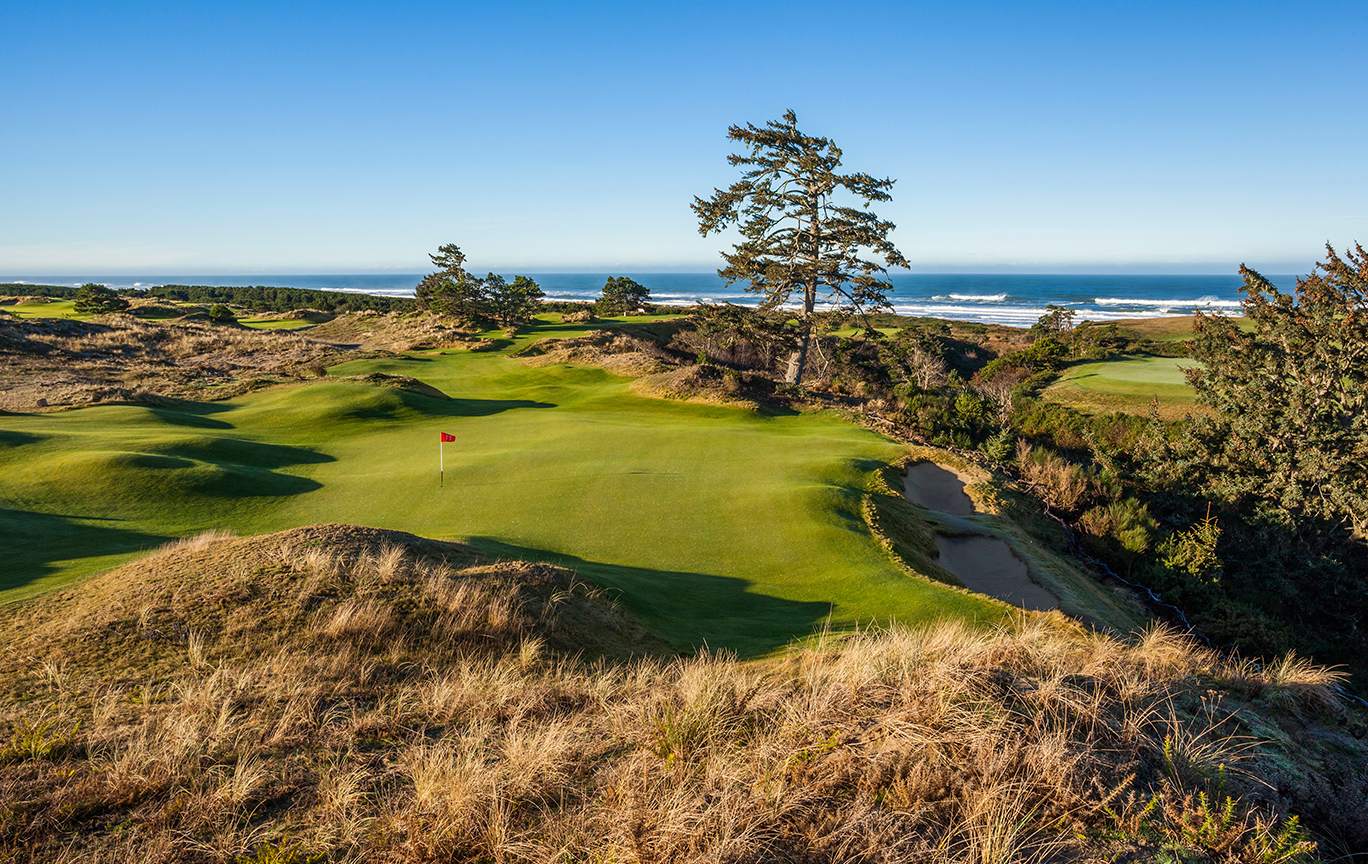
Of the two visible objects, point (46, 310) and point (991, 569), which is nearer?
point (991, 569)

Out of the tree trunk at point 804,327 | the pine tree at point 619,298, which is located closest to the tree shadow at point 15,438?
the tree trunk at point 804,327

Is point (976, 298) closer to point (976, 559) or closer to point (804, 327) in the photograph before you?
point (804, 327)

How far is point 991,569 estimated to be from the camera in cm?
1179

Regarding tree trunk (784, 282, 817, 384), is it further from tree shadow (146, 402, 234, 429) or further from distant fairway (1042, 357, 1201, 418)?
tree shadow (146, 402, 234, 429)

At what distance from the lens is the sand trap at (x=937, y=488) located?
15.0 metres

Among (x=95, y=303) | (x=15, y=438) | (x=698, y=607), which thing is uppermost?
(x=95, y=303)

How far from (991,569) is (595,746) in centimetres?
1029

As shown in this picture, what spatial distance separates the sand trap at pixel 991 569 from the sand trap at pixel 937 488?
6.51 ft

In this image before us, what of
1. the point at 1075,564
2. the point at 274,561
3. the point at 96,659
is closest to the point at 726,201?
the point at 1075,564

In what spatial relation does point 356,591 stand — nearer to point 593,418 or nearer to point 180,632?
point 180,632

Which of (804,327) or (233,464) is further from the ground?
(804,327)

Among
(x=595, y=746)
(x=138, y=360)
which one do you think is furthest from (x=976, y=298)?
(x=595, y=746)

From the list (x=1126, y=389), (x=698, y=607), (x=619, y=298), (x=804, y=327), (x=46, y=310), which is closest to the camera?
(x=698, y=607)

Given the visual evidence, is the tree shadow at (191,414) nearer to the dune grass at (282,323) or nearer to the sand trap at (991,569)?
the sand trap at (991,569)
